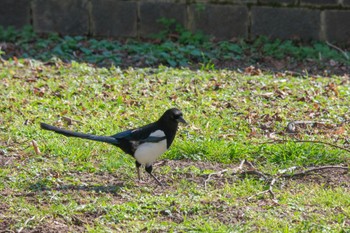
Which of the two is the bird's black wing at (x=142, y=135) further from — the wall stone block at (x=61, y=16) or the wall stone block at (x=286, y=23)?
the wall stone block at (x=61, y=16)

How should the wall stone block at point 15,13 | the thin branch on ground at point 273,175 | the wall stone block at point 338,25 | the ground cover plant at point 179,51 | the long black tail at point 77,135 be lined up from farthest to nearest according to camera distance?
the wall stone block at point 15,13 < the wall stone block at point 338,25 < the ground cover plant at point 179,51 < the thin branch on ground at point 273,175 < the long black tail at point 77,135

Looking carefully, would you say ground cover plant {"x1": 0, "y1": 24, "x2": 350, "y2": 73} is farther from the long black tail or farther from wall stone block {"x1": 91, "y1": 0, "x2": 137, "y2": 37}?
the long black tail

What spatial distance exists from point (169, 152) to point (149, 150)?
805mm

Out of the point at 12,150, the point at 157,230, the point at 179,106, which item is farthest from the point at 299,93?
the point at 157,230

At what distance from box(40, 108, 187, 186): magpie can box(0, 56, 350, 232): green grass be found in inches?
9.5

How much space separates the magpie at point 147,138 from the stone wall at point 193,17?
4.59m

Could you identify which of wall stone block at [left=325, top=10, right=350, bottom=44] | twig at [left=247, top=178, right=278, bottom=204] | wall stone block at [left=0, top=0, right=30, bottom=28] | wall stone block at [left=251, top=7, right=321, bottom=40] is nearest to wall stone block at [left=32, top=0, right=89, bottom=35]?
wall stone block at [left=0, top=0, right=30, bottom=28]

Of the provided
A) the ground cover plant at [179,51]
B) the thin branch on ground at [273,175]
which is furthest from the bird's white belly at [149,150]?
the ground cover plant at [179,51]

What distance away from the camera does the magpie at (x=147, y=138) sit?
18.2 ft

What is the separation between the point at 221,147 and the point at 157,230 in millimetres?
1666

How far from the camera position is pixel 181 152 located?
250 inches

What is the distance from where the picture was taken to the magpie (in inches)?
218

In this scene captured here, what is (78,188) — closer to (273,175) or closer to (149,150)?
(149,150)

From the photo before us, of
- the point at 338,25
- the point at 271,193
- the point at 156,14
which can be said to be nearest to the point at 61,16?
the point at 156,14
